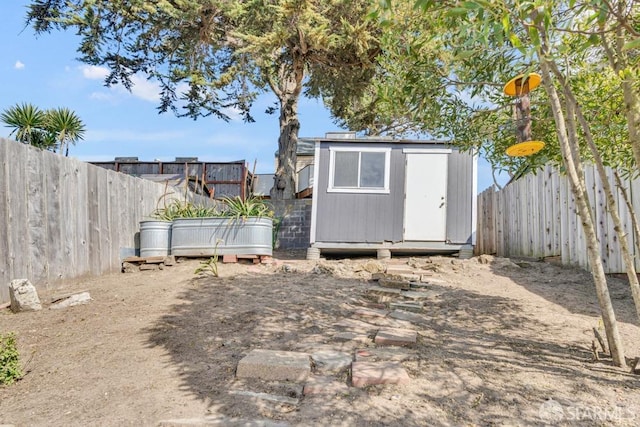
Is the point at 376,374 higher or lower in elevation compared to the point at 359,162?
lower

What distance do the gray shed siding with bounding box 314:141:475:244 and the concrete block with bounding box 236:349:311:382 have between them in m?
6.32

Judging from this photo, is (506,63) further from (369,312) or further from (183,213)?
(183,213)

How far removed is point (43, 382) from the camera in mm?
2750

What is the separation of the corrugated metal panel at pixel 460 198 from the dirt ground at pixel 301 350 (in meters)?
3.15

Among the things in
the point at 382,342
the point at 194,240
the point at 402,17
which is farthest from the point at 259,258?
the point at 402,17

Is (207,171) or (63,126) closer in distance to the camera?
(63,126)

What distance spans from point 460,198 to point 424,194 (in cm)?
75

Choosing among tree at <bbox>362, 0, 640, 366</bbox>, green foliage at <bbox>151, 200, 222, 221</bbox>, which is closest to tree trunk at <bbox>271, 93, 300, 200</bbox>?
green foliage at <bbox>151, 200, 222, 221</bbox>

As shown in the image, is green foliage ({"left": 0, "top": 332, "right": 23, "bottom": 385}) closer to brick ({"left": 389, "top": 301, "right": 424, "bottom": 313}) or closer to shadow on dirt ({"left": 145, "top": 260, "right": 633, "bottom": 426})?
shadow on dirt ({"left": 145, "top": 260, "right": 633, "bottom": 426})

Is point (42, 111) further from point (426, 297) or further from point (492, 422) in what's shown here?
point (492, 422)

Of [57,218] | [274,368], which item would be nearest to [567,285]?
[274,368]

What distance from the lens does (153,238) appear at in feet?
23.7

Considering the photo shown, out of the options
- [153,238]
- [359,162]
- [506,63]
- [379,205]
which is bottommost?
[153,238]

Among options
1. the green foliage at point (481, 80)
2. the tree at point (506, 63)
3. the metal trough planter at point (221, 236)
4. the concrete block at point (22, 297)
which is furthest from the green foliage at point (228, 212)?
the tree at point (506, 63)
